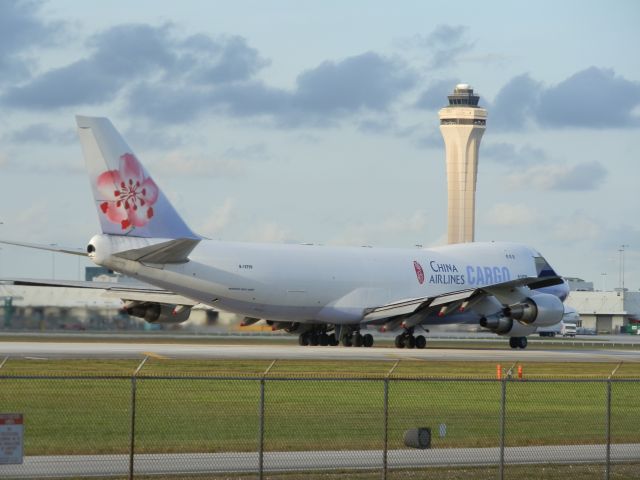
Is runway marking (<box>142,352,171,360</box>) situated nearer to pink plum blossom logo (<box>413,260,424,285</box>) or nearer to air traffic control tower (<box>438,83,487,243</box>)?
pink plum blossom logo (<box>413,260,424,285</box>)

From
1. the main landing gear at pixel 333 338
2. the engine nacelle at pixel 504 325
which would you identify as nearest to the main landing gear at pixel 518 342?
the engine nacelle at pixel 504 325

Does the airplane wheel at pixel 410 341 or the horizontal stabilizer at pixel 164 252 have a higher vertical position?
the horizontal stabilizer at pixel 164 252

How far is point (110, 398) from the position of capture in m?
30.2

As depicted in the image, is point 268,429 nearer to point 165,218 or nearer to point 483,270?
point 165,218

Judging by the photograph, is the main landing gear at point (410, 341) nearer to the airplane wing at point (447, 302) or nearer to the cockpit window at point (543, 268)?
the airplane wing at point (447, 302)

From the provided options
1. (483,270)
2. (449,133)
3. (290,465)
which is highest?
(449,133)

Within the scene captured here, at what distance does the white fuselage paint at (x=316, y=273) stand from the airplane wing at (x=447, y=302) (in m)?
1.01

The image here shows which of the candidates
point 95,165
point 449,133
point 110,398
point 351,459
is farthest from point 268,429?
point 449,133

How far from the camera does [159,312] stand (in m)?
58.3

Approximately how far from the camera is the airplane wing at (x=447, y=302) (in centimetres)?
5462

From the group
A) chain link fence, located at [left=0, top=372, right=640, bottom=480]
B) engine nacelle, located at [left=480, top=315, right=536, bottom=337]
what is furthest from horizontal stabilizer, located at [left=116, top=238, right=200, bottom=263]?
engine nacelle, located at [left=480, top=315, right=536, bottom=337]

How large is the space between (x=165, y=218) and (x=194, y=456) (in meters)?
31.1

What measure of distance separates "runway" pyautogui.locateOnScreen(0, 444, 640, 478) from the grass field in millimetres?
732

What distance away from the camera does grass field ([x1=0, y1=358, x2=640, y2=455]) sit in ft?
72.2
